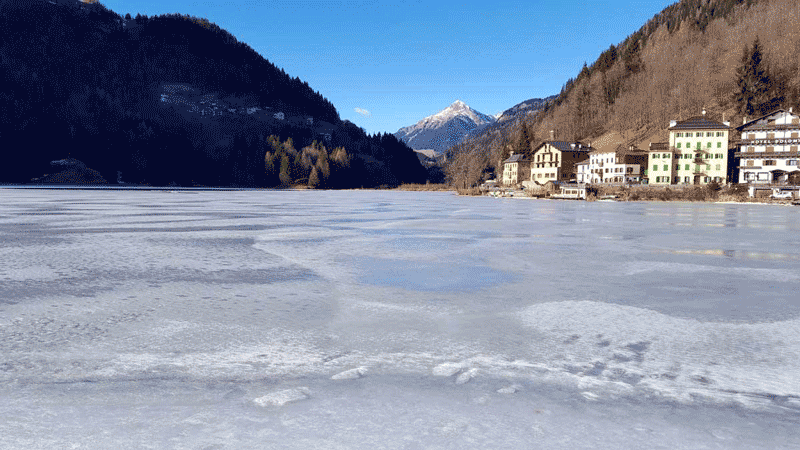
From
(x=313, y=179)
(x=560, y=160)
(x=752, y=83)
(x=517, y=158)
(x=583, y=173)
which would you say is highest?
(x=752, y=83)

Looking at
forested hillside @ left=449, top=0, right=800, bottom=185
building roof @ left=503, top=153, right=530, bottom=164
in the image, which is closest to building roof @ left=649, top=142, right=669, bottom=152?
forested hillside @ left=449, top=0, right=800, bottom=185

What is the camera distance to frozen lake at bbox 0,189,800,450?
3.92 m

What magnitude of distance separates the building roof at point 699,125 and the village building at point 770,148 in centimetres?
373

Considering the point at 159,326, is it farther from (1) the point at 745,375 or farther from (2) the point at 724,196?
(2) the point at 724,196

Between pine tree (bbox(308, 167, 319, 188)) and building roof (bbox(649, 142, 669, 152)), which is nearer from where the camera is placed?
building roof (bbox(649, 142, 669, 152))

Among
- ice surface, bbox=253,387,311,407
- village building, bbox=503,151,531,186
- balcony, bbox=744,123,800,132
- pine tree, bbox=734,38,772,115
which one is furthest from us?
village building, bbox=503,151,531,186

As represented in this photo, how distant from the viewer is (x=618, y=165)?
8850cm

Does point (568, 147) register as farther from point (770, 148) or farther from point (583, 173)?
point (770, 148)

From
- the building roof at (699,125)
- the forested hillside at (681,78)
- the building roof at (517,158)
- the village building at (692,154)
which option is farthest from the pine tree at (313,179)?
the building roof at (699,125)

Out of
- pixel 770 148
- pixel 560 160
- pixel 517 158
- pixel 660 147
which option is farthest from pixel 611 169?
pixel 517 158

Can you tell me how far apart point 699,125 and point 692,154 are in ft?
15.4

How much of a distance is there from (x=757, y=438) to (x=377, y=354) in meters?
3.46

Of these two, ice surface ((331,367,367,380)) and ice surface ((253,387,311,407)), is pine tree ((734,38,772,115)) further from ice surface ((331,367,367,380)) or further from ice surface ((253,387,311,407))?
ice surface ((253,387,311,407))

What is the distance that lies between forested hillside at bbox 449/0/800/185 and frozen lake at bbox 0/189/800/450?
100633 millimetres
